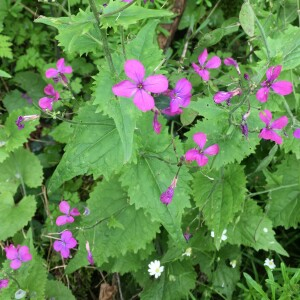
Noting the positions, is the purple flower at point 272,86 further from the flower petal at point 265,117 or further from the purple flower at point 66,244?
the purple flower at point 66,244

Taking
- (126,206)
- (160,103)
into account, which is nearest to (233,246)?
(126,206)

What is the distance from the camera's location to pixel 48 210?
10.3ft

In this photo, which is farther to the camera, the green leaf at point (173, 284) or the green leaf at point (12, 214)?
the green leaf at point (12, 214)

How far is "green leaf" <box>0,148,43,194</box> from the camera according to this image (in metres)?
3.15

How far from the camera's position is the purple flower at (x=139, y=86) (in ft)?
5.28

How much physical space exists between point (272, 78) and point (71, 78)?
218 cm

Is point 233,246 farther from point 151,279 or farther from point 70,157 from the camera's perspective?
point 70,157

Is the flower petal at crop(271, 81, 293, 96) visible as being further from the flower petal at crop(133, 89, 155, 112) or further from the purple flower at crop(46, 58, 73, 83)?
the purple flower at crop(46, 58, 73, 83)

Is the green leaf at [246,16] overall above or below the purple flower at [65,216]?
above

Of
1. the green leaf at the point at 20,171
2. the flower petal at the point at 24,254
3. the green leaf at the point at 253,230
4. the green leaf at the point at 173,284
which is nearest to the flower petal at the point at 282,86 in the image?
the green leaf at the point at 253,230

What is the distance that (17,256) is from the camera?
2.40 m

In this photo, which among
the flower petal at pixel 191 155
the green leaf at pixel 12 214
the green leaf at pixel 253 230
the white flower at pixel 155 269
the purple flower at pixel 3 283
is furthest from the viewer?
the green leaf at pixel 12 214

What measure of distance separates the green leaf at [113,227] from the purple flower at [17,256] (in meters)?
0.33

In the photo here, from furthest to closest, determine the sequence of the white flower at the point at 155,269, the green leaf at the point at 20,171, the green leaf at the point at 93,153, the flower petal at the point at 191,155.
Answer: the green leaf at the point at 20,171 → the white flower at the point at 155,269 → the green leaf at the point at 93,153 → the flower petal at the point at 191,155
